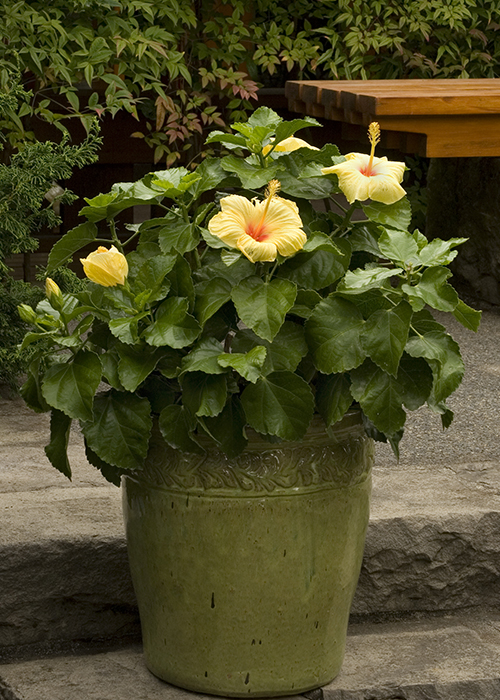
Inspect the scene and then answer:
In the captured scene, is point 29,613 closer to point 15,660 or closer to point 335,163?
point 15,660

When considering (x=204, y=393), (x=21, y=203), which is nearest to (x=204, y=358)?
(x=204, y=393)

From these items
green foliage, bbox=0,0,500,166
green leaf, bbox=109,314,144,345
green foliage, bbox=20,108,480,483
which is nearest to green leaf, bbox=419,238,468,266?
green foliage, bbox=20,108,480,483

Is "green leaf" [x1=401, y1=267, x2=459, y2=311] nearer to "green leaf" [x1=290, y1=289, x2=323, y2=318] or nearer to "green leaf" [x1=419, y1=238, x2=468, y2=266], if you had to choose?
"green leaf" [x1=419, y1=238, x2=468, y2=266]

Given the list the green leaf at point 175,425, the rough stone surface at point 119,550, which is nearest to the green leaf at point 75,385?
the green leaf at point 175,425

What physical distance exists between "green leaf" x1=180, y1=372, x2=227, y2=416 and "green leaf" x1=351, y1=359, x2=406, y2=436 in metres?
0.21

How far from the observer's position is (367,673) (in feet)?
6.19

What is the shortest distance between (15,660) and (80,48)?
289cm

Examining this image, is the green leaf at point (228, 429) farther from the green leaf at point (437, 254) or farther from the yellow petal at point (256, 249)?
the green leaf at point (437, 254)

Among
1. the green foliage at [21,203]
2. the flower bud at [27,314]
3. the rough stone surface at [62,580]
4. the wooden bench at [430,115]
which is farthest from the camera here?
the wooden bench at [430,115]

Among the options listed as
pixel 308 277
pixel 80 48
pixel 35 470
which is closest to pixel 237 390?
pixel 308 277

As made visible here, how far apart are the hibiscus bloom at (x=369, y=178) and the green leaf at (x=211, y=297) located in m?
0.24

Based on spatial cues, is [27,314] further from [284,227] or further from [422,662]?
[422,662]

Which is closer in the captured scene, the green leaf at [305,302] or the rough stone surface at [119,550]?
the green leaf at [305,302]

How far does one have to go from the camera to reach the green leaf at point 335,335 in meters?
1.53
